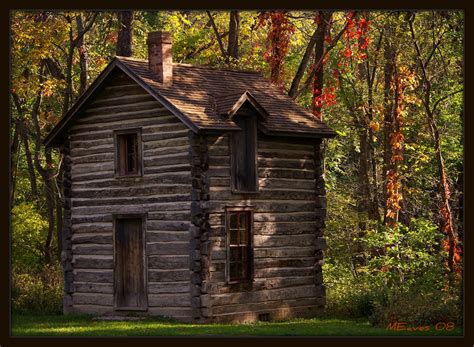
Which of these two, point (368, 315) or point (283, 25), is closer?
point (368, 315)

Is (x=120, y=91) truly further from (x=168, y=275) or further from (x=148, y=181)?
(x=168, y=275)

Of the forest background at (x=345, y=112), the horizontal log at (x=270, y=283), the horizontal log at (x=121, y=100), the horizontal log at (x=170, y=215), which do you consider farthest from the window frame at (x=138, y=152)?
the forest background at (x=345, y=112)

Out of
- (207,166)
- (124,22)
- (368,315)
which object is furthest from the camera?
(124,22)

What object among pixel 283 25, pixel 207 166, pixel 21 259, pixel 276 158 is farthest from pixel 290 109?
pixel 21 259

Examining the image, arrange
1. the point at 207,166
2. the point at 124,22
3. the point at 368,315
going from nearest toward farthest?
the point at 207,166, the point at 368,315, the point at 124,22

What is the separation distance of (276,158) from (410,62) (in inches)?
384

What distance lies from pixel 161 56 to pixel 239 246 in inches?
206

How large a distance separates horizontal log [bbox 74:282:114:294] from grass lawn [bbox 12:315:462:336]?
88 centimetres

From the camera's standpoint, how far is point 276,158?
96.3ft

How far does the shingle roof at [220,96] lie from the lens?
27672 mm

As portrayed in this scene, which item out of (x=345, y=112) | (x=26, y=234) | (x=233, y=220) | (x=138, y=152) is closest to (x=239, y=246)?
(x=233, y=220)

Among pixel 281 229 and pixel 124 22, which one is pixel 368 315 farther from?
pixel 124 22

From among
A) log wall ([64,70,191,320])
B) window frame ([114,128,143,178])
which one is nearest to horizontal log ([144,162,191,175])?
log wall ([64,70,191,320])

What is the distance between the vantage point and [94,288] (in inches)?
1161
